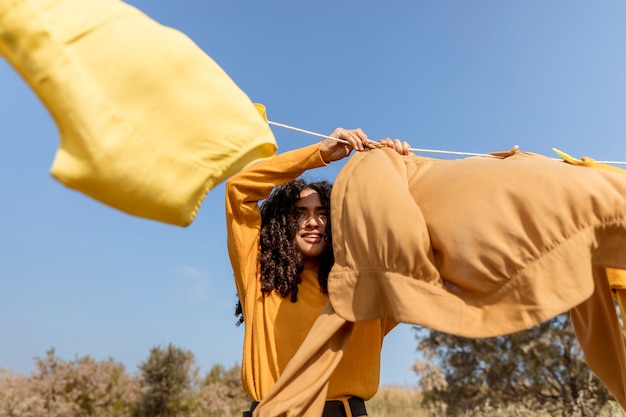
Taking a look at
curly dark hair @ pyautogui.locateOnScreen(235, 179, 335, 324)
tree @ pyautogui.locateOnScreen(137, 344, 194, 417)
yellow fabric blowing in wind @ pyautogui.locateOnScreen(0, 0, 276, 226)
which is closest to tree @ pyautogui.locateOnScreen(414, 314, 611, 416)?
tree @ pyautogui.locateOnScreen(137, 344, 194, 417)

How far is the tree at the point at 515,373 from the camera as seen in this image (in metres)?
6.66

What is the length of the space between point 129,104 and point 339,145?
3.15 ft

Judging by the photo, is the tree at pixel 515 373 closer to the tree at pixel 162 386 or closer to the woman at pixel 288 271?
the tree at pixel 162 386

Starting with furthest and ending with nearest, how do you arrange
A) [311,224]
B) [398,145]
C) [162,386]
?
[162,386]
[311,224]
[398,145]

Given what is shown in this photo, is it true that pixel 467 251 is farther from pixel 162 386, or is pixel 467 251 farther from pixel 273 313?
pixel 162 386

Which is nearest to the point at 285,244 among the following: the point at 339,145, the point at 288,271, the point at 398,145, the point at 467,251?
the point at 288,271

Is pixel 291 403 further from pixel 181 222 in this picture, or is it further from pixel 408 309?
pixel 181 222

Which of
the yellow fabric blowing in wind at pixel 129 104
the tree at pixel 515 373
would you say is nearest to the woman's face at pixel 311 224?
the yellow fabric blowing in wind at pixel 129 104

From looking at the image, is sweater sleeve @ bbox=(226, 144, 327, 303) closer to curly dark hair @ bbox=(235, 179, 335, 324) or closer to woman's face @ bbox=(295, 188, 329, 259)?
curly dark hair @ bbox=(235, 179, 335, 324)

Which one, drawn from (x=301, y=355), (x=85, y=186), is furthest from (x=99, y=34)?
(x=301, y=355)

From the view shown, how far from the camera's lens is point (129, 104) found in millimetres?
1177

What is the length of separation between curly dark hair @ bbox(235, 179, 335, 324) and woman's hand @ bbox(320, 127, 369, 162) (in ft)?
0.95

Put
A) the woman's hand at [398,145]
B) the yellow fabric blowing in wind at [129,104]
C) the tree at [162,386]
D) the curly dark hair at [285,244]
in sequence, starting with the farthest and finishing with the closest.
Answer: the tree at [162,386] → the curly dark hair at [285,244] → the woman's hand at [398,145] → the yellow fabric blowing in wind at [129,104]

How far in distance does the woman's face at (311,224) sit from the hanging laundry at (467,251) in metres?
0.53
